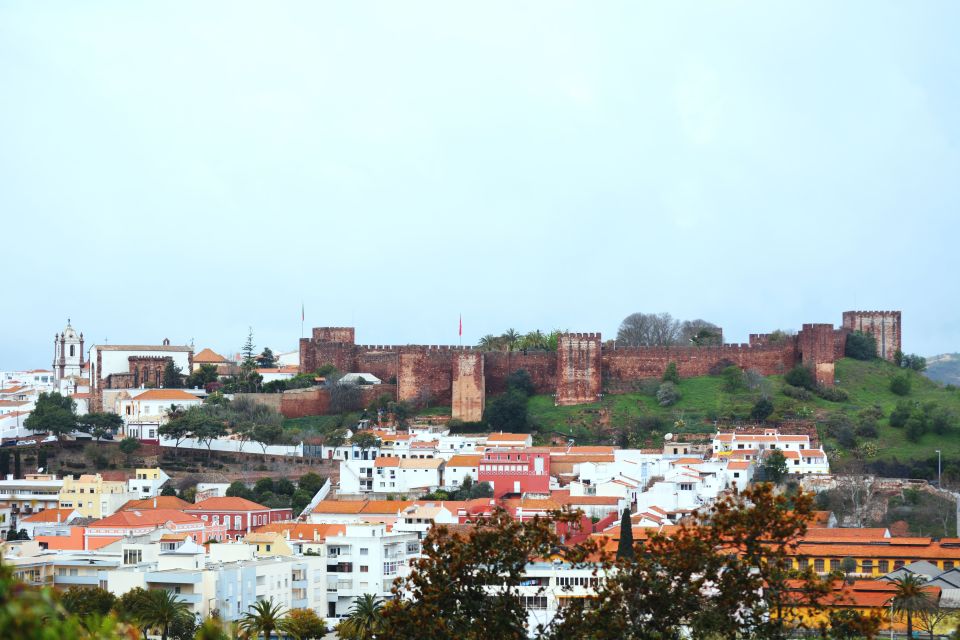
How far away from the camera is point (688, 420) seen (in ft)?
176

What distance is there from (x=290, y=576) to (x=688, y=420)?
Answer: 22500mm

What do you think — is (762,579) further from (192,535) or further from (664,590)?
(192,535)

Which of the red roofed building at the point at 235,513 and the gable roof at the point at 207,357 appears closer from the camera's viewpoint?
the red roofed building at the point at 235,513

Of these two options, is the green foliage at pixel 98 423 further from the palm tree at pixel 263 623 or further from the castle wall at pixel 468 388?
the palm tree at pixel 263 623

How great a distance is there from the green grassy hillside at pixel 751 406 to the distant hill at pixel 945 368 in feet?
266

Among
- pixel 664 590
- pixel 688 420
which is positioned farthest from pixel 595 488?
pixel 664 590

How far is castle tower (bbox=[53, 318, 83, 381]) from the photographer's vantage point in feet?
239

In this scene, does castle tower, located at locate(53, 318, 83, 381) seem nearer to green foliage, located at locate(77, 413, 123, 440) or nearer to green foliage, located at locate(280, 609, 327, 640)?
green foliage, located at locate(77, 413, 123, 440)

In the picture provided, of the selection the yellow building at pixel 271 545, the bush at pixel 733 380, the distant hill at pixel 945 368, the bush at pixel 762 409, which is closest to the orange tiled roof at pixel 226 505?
the yellow building at pixel 271 545

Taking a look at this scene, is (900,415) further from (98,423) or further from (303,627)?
(98,423)

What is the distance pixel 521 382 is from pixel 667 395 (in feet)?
19.6

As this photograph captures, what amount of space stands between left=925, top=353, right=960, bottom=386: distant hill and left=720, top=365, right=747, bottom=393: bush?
82093 millimetres

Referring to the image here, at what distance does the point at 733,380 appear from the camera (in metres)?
56.5

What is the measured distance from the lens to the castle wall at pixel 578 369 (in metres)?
56.7
